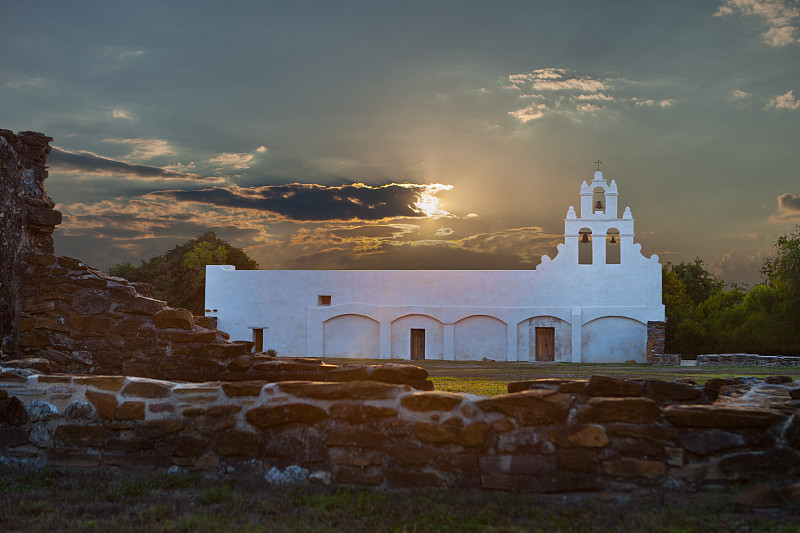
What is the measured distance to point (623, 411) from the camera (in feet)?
13.1

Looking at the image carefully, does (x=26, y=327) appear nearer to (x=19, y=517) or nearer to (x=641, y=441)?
(x=19, y=517)

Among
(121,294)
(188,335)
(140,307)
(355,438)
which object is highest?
(121,294)

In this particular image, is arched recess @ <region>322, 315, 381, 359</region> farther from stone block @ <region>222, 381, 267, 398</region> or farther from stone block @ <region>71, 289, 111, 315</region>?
stone block @ <region>222, 381, 267, 398</region>

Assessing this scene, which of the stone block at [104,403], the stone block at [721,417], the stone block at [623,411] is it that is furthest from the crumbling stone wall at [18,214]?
the stone block at [721,417]

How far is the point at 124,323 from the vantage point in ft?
27.3

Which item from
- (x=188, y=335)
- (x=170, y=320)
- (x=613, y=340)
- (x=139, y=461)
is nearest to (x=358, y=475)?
(x=139, y=461)

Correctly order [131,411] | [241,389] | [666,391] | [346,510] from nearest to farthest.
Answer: [346,510] < [241,389] < [131,411] < [666,391]

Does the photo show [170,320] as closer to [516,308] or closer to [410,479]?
[410,479]

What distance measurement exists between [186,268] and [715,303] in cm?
3137

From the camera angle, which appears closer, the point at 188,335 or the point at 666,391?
the point at 666,391

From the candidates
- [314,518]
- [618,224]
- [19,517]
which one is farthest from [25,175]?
[618,224]

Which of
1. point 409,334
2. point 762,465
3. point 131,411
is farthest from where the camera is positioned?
point 409,334

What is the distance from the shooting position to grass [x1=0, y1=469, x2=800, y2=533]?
11.3ft

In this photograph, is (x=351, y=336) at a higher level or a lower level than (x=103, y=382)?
lower
